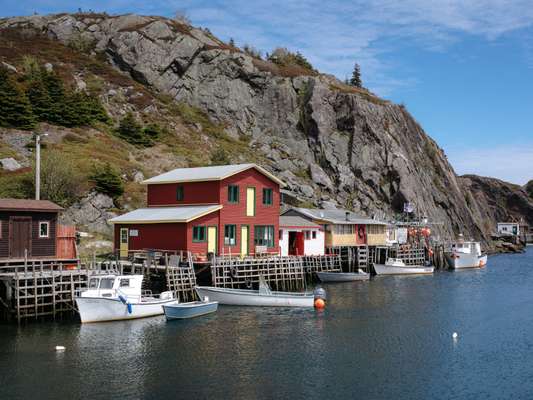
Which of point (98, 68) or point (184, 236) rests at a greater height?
point (98, 68)

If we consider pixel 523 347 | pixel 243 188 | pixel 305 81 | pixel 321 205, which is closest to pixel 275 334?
pixel 523 347

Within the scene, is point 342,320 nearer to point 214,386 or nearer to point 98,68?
point 214,386

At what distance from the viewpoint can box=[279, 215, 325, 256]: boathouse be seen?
224 feet

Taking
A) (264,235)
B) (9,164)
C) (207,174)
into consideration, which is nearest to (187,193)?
(207,174)

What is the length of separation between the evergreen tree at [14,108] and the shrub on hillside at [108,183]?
74.6 ft

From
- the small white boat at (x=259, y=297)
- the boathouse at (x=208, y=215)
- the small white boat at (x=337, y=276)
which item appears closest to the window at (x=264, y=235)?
the boathouse at (x=208, y=215)

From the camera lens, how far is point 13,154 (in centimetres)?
7888

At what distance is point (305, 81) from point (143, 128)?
4296 centimetres

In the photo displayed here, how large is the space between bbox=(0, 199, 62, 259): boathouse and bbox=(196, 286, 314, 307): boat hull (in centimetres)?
1306

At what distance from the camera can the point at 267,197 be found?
6200 cm

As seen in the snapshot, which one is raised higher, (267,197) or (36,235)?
(267,197)

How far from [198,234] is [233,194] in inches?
229

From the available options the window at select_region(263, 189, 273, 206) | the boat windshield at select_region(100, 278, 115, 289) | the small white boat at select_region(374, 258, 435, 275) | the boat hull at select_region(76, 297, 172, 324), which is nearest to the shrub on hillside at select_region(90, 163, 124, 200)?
the window at select_region(263, 189, 273, 206)

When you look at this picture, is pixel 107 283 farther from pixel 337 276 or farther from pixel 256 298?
pixel 337 276
